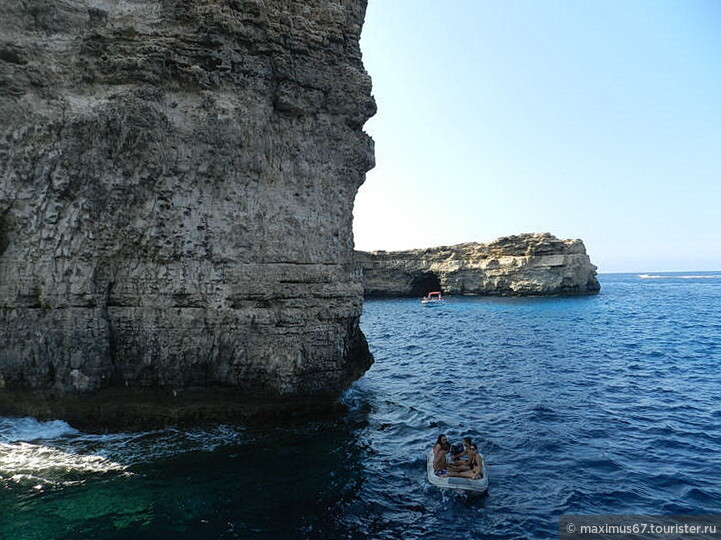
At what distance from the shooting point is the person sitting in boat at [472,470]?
40.5 ft

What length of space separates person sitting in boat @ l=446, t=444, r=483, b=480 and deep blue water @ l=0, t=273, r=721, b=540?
53cm

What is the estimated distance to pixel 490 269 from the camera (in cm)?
8112

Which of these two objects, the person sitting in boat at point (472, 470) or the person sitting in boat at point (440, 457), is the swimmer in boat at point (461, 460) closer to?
the person sitting in boat at point (472, 470)

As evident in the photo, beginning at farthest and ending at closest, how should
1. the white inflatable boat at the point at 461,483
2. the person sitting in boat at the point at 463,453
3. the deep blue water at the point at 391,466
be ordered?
the person sitting in boat at the point at 463,453, the white inflatable boat at the point at 461,483, the deep blue water at the point at 391,466

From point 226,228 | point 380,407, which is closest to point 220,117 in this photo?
point 226,228

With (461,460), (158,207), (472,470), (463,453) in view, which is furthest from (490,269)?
(158,207)

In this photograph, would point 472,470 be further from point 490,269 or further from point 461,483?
point 490,269

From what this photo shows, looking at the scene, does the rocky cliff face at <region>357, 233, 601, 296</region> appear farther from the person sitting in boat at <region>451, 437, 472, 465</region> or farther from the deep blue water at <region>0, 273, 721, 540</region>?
the person sitting in boat at <region>451, 437, 472, 465</region>

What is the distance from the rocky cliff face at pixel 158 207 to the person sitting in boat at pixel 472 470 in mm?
6141

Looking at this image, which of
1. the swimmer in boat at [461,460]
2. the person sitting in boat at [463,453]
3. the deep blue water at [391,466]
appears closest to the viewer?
the deep blue water at [391,466]

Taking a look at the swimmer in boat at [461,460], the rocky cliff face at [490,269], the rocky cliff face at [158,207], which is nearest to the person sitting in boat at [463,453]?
the swimmer in boat at [461,460]

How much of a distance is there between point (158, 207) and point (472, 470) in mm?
13468

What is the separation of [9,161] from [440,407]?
61.6 feet

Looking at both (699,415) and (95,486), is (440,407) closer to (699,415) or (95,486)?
(699,415)
